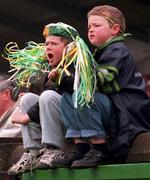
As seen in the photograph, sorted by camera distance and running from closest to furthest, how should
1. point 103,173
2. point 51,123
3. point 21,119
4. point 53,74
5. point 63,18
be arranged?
point 103,173 → point 53,74 → point 51,123 → point 21,119 → point 63,18

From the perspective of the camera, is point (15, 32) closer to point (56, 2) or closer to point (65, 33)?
point (56, 2)

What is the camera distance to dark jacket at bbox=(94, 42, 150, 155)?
334 centimetres

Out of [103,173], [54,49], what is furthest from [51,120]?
[103,173]

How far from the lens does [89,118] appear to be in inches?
130

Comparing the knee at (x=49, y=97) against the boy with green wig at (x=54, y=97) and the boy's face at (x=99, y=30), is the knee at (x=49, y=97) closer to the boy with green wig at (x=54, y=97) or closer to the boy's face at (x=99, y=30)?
the boy with green wig at (x=54, y=97)

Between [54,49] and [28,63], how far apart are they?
25 centimetres

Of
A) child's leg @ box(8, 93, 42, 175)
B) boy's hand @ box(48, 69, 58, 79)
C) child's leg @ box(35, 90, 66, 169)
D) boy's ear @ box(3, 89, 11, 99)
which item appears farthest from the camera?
boy's ear @ box(3, 89, 11, 99)

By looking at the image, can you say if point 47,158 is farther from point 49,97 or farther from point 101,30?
point 101,30

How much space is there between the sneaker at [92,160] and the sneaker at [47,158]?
208 mm

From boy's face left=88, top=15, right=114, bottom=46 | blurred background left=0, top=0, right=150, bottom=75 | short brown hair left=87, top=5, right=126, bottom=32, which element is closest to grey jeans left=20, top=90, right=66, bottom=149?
boy's face left=88, top=15, right=114, bottom=46

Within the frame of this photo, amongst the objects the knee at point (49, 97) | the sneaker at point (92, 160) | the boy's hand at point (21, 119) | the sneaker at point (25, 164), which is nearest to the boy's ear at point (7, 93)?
the boy's hand at point (21, 119)

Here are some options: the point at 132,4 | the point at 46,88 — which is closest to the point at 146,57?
the point at 132,4

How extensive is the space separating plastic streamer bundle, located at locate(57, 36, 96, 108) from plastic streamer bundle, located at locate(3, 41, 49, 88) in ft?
1.28

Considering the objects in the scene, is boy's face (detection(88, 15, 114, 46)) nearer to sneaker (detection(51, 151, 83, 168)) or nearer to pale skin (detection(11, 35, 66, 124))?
pale skin (detection(11, 35, 66, 124))
